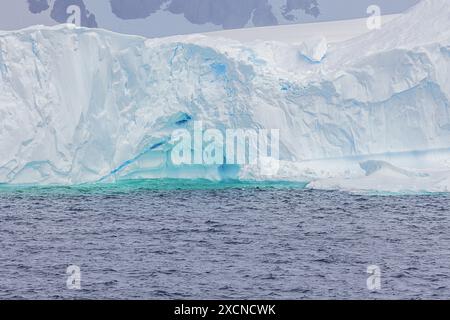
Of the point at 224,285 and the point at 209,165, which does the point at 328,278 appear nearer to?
the point at 224,285

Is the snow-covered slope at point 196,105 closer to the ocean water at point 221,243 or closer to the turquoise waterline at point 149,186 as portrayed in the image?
the turquoise waterline at point 149,186

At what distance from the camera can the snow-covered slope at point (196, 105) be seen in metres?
23.8

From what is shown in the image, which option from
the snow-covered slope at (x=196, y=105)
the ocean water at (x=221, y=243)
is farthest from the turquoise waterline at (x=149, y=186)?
the snow-covered slope at (x=196, y=105)

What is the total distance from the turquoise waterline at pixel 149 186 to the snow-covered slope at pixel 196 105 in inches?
20.4

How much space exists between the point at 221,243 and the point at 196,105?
338 inches

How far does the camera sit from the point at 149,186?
26047mm

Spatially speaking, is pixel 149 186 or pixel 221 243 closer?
pixel 221 243

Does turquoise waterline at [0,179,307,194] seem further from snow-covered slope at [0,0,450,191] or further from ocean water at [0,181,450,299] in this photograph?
snow-covered slope at [0,0,450,191]

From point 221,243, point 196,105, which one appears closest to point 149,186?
point 196,105

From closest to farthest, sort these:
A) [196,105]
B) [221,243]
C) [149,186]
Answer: [221,243], [196,105], [149,186]

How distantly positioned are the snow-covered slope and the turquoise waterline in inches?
20.4

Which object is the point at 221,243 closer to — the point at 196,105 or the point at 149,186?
the point at 196,105

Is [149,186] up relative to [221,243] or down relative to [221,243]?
up

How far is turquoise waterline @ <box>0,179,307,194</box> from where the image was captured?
2480 cm
